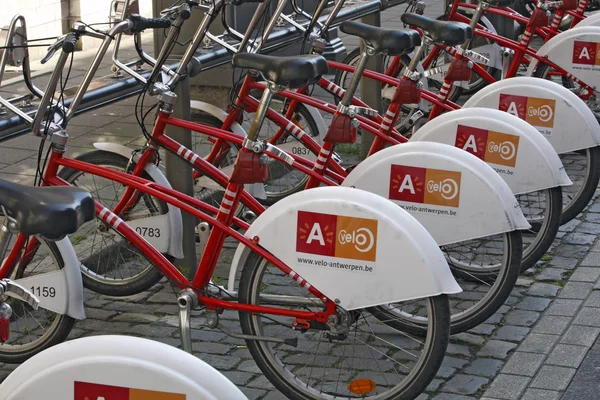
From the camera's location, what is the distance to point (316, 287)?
4184 mm

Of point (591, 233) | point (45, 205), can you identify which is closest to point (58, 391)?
point (45, 205)

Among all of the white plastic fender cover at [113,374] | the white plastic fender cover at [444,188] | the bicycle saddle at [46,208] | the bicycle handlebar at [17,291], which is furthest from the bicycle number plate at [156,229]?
the bicycle saddle at [46,208]

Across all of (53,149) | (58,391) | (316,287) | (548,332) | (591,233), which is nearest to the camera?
(58,391)

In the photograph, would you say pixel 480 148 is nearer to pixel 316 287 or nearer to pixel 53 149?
pixel 316 287

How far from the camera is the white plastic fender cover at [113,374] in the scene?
8.68 feet

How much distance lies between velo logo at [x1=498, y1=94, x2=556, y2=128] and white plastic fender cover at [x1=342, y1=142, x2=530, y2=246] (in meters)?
1.42

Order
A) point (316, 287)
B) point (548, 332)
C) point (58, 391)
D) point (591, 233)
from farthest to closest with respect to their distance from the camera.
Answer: point (591, 233) → point (548, 332) → point (316, 287) → point (58, 391)

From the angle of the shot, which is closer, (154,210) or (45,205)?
(45,205)

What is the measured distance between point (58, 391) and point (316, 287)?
1.61 meters

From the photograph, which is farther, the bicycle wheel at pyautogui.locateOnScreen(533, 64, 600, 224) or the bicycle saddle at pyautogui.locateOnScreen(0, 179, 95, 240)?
the bicycle wheel at pyautogui.locateOnScreen(533, 64, 600, 224)

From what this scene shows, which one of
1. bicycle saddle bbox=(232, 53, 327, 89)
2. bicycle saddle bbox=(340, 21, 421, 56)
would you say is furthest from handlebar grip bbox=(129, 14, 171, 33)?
bicycle saddle bbox=(340, 21, 421, 56)

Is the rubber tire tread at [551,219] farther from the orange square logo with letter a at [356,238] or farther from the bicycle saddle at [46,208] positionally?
the bicycle saddle at [46,208]

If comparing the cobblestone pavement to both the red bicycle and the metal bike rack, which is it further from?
the metal bike rack

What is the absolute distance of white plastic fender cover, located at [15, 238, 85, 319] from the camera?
447 centimetres
